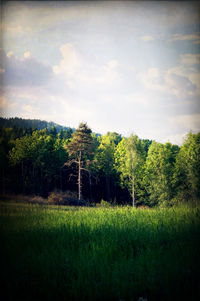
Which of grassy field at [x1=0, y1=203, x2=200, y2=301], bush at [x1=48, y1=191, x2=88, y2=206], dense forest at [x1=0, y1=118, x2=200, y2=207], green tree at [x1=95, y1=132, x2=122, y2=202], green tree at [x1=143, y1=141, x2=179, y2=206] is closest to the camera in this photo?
grassy field at [x1=0, y1=203, x2=200, y2=301]

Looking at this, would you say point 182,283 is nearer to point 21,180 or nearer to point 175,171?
point 175,171

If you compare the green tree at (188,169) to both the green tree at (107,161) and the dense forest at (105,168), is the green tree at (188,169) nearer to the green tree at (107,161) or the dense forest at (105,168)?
the dense forest at (105,168)

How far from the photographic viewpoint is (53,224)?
238 inches

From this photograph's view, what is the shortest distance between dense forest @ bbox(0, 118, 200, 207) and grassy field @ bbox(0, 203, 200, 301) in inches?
661

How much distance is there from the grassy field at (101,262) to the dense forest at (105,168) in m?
16.8

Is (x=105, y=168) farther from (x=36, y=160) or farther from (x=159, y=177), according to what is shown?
(x=36, y=160)

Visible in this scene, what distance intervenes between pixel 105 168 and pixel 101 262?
1226 inches

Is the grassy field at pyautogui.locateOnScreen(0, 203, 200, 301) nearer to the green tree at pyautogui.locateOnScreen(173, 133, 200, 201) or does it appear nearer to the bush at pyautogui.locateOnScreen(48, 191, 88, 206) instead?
the green tree at pyautogui.locateOnScreen(173, 133, 200, 201)

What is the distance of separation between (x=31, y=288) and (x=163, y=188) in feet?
82.6

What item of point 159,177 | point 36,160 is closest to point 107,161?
point 159,177

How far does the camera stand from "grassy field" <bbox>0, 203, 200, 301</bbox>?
3100 mm

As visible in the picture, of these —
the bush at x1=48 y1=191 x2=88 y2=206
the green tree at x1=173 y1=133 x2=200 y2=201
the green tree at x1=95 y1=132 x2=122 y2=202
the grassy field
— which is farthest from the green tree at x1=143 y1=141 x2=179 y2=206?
the grassy field

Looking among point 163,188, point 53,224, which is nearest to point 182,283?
point 53,224

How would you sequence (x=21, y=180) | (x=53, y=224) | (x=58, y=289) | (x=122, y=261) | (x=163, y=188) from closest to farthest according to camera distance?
(x=58, y=289)
(x=122, y=261)
(x=53, y=224)
(x=163, y=188)
(x=21, y=180)
